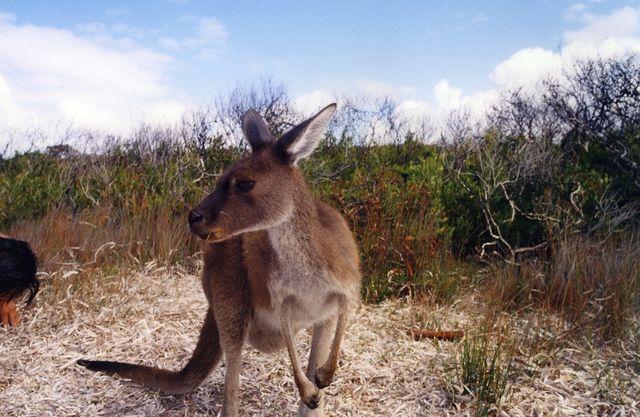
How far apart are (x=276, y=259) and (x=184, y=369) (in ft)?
3.50

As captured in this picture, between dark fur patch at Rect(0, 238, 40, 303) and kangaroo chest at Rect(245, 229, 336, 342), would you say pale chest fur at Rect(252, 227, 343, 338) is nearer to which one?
kangaroo chest at Rect(245, 229, 336, 342)

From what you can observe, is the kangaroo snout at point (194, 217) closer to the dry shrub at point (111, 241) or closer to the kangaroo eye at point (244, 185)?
the kangaroo eye at point (244, 185)

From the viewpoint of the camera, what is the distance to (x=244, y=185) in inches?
111

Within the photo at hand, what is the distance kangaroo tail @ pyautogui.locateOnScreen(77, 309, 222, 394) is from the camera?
337 centimetres

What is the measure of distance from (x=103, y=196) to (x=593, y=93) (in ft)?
23.3

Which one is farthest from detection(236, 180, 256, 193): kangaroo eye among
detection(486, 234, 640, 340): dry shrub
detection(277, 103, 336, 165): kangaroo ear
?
detection(486, 234, 640, 340): dry shrub

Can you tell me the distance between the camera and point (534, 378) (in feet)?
11.9

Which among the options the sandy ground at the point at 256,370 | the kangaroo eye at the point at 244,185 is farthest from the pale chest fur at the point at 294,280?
the sandy ground at the point at 256,370

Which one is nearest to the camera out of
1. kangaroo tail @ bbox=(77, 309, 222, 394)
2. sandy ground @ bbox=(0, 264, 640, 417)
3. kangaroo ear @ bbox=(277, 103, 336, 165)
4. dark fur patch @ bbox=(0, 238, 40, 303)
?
kangaroo ear @ bbox=(277, 103, 336, 165)

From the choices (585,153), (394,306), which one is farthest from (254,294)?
(585,153)

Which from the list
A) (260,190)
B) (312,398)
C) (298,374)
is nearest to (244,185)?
(260,190)

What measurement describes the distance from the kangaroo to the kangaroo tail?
0.25 m

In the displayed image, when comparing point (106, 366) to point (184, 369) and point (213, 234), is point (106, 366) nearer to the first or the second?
point (184, 369)

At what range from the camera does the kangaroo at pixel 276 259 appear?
277 cm
